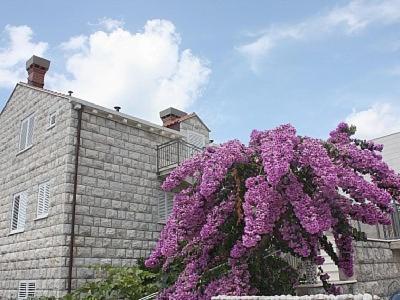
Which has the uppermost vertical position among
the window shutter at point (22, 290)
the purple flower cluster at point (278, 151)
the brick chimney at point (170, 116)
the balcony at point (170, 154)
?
the brick chimney at point (170, 116)

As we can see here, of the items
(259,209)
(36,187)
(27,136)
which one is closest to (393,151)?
(259,209)

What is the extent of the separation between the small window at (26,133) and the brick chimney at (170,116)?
5.43 metres

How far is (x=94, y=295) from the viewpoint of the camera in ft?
32.4

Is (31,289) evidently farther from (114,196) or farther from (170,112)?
(170,112)

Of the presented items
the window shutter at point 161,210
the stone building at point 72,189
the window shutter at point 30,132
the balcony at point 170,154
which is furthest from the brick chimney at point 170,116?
the window shutter at point 30,132

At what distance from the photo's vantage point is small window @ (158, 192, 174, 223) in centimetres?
1450

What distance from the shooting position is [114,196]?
13.1 meters

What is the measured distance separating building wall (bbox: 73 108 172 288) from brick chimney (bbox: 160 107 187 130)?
249 centimetres

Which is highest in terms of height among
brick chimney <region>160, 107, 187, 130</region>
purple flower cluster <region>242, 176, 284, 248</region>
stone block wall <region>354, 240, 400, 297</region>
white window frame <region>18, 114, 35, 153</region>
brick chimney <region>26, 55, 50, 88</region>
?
brick chimney <region>26, 55, 50, 88</region>

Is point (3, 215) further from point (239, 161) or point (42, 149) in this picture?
point (239, 161)

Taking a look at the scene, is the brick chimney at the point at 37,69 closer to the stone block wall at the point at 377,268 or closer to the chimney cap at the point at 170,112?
the chimney cap at the point at 170,112

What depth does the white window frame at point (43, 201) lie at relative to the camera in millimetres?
12633

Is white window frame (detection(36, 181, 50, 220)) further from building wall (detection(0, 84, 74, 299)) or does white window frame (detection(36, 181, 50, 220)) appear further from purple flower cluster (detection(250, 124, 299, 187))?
purple flower cluster (detection(250, 124, 299, 187))

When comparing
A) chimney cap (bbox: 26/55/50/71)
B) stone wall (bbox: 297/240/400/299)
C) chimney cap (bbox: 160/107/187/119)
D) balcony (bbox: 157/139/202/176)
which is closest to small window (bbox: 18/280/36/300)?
balcony (bbox: 157/139/202/176)
